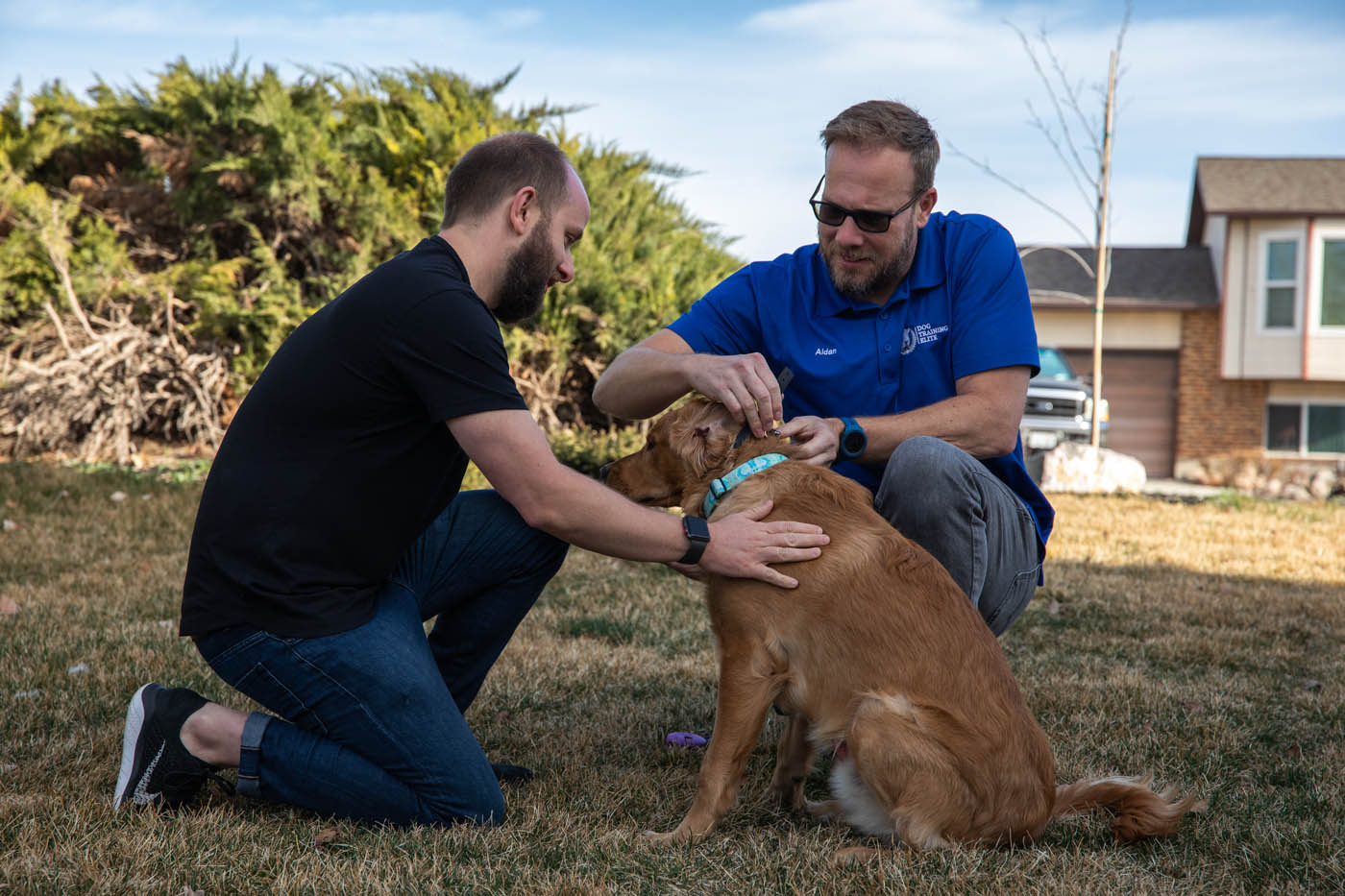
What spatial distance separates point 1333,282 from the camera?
2069 centimetres

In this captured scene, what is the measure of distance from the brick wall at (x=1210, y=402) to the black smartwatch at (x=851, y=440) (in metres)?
20.6

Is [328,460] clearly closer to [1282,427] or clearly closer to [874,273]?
[874,273]

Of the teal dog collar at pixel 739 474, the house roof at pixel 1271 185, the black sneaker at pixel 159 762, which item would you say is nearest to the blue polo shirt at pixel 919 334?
the teal dog collar at pixel 739 474

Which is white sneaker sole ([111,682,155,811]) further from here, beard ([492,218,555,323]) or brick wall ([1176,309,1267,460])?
brick wall ([1176,309,1267,460])

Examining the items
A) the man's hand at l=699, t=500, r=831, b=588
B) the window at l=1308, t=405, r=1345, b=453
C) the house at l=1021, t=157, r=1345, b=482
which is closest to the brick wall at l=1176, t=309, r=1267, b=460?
the house at l=1021, t=157, r=1345, b=482

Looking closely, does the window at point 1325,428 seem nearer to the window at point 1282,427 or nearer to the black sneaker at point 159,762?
the window at point 1282,427

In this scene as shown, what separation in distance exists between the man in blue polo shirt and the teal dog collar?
0.36 ft

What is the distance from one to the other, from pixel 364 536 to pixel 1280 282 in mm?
22579

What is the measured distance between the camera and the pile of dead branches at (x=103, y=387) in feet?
33.1

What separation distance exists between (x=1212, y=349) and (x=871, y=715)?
71.7 feet

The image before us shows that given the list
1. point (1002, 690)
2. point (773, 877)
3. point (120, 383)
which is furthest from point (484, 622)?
point (120, 383)

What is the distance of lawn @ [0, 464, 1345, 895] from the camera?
8.23 ft

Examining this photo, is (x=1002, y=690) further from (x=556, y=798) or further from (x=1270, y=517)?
(x=1270, y=517)

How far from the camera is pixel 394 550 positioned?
3012mm
